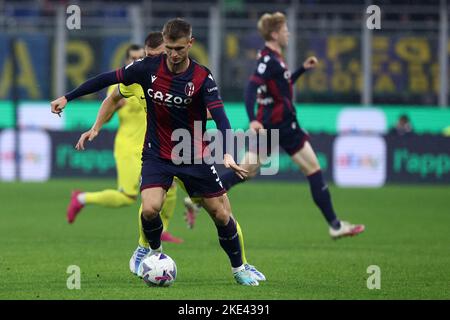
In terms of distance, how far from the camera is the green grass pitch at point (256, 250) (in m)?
8.54

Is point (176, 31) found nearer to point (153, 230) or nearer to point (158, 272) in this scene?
point (153, 230)

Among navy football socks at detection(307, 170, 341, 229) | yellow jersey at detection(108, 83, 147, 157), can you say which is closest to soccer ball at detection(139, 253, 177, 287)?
yellow jersey at detection(108, 83, 147, 157)

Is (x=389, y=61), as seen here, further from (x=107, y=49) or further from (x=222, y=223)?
(x=222, y=223)

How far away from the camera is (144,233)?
905cm

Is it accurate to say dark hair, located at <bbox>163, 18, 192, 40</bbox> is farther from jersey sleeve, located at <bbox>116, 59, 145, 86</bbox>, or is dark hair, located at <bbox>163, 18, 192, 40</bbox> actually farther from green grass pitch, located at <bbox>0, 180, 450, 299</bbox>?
green grass pitch, located at <bbox>0, 180, 450, 299</bbox>

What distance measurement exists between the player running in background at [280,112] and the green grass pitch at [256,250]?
531mm

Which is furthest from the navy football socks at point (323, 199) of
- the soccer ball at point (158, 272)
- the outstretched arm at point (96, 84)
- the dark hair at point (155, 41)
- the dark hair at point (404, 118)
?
the dark hair at point (404, 118)

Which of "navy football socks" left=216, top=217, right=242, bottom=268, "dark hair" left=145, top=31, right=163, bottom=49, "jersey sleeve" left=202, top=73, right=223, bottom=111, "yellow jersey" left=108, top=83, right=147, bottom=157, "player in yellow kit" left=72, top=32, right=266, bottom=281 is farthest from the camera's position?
"yellow jersey" left=108, top=83, right=147, bottom=157

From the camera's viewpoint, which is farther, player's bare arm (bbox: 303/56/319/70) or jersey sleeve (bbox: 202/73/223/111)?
player's bare arm (bbox: 303/56/319/70)

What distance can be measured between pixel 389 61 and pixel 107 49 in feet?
21.4

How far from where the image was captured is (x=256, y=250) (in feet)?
39.3

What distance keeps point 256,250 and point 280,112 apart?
1.91 metres

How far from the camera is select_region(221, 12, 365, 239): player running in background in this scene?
12781 mm
